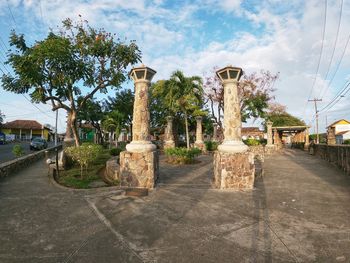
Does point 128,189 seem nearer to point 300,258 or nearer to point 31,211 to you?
point 31,211

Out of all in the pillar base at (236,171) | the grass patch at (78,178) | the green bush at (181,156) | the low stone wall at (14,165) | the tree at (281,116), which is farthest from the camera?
the tree at (281,116)

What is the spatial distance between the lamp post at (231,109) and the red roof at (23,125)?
5728 cm

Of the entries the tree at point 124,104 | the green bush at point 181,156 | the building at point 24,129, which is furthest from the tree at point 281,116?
the building at point 24,129

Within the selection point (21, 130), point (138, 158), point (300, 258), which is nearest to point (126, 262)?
point (300, 258)

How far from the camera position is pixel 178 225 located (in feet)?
15.3

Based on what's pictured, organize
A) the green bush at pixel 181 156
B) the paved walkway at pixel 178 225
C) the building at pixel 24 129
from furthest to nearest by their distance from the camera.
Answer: the building at pixel 24 129, the green bush at pixel 181 156, the paved walkway at pixel 178 225

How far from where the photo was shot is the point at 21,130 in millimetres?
55156

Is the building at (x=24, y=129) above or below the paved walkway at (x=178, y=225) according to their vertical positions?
above

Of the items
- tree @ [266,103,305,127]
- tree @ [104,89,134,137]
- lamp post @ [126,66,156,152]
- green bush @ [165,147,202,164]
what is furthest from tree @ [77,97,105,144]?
tree @ [266,103,305,127]

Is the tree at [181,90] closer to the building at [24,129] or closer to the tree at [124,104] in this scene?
the tree at [124,104]

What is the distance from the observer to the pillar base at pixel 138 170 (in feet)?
24.1

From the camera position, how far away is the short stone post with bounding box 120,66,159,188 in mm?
7367

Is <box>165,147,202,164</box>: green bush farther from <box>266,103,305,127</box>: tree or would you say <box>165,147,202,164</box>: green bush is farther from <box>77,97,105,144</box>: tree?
<box>266,103,305,127</box>: tree

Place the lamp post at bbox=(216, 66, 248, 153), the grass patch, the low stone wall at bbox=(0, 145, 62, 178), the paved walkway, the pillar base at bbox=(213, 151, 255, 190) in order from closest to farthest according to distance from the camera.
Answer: the paved walkway < the pillar base at bbox=(213, 151, 255, 190) < the lamp post at bbox=(216, 66, 248, 153) < the grass patch < the low stone wall at bbox=(0, 145, 62, 178)
